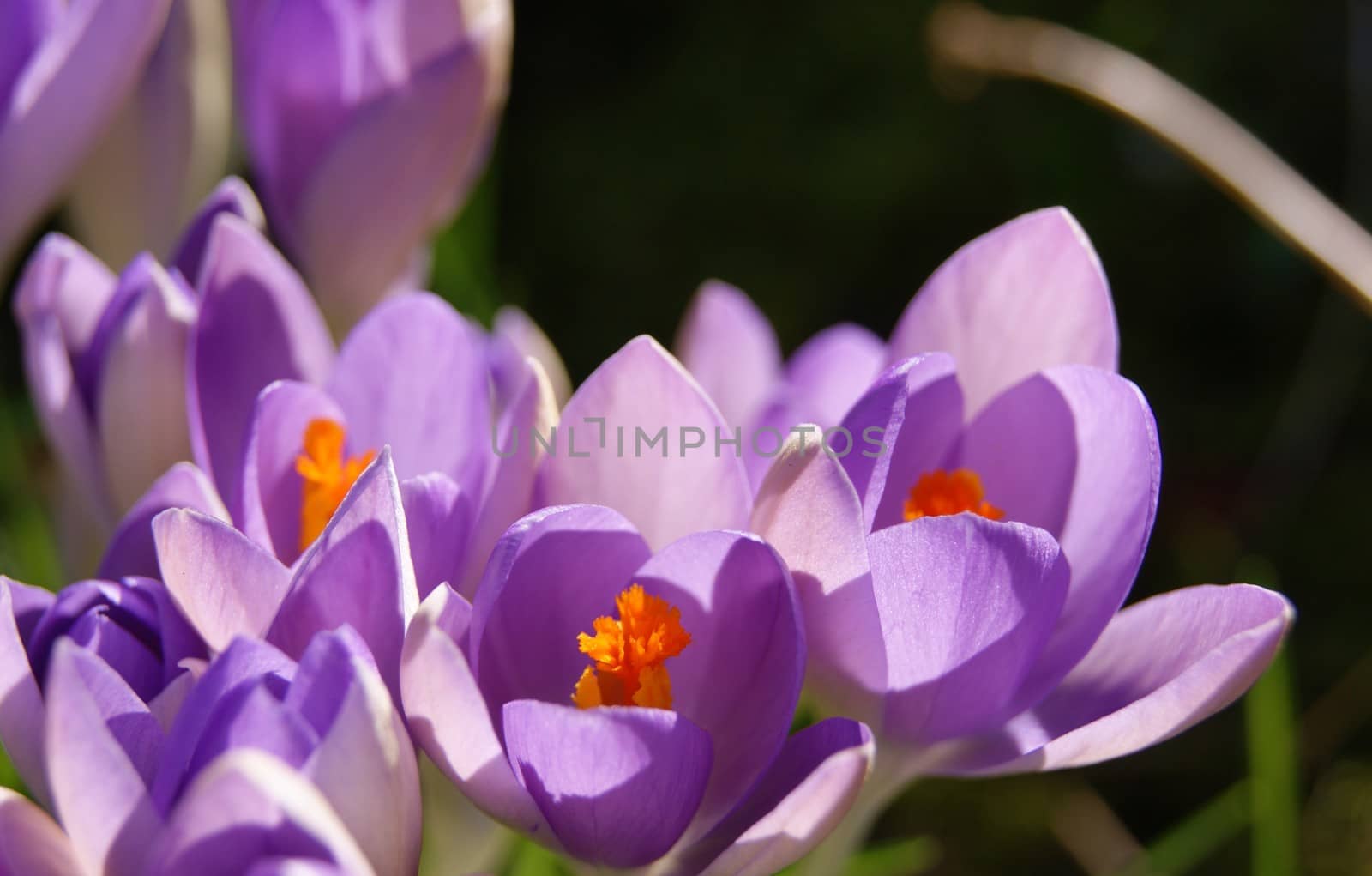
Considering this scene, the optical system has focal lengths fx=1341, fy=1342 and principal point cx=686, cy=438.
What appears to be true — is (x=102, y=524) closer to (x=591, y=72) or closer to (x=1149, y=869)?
(x=1149, y=869)

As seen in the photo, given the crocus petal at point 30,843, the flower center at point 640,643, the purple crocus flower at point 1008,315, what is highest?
the purple crocus flower at point 1008,315

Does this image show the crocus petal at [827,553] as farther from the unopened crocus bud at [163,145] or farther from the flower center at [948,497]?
the unopened crocus bud at [163,145]

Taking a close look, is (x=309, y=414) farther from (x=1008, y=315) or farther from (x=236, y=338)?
(x=1008, y=315)

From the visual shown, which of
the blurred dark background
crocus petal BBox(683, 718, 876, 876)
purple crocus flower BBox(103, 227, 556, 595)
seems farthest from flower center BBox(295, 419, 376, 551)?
the blurred dark background

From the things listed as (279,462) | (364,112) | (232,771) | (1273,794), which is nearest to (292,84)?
(364,112)

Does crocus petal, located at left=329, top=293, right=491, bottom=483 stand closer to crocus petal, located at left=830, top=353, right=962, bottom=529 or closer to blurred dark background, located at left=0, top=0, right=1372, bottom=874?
crocus petal, located at left=830, top=353, right=962, bottom=529

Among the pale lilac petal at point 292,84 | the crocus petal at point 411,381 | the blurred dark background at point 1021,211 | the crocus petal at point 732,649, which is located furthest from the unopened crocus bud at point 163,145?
the blurred dark background at point 1021,211

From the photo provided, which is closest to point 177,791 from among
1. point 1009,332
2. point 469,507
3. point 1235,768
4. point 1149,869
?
point 469,507
